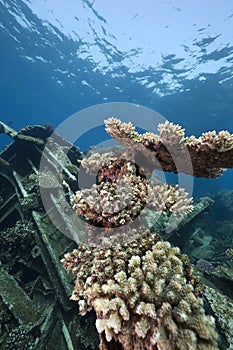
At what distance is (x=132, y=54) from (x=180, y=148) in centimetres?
2740

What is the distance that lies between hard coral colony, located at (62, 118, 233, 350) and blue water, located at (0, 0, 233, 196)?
836 inches

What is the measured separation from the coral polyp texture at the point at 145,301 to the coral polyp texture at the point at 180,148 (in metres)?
1.50

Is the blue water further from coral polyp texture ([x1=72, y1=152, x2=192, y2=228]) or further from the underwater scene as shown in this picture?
coral polyp texture ([x1=72, y1=152, x2=192, y2=228])

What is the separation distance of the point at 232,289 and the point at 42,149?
733 centimetres

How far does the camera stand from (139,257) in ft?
8.88

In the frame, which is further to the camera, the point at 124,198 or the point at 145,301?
the point at 124,198

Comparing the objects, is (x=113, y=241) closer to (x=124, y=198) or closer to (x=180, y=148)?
(x=124, y=198)

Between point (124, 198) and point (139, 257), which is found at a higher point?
point (124, 198)

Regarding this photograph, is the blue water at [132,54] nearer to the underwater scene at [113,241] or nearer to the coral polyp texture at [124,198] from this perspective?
the underwater scene at [113,241]

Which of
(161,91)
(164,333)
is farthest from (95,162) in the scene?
(161,91)

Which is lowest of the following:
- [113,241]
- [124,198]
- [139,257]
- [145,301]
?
[145,301]

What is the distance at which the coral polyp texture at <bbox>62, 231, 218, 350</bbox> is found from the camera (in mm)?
1900

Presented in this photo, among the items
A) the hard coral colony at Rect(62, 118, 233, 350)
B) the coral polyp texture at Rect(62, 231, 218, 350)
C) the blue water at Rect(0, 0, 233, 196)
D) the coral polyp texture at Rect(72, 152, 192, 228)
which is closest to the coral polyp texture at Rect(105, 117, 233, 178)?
the hard coral colony at Rect(62, 118, 233, 350)

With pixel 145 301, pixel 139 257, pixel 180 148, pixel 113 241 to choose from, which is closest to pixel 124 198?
pixel 113 241
